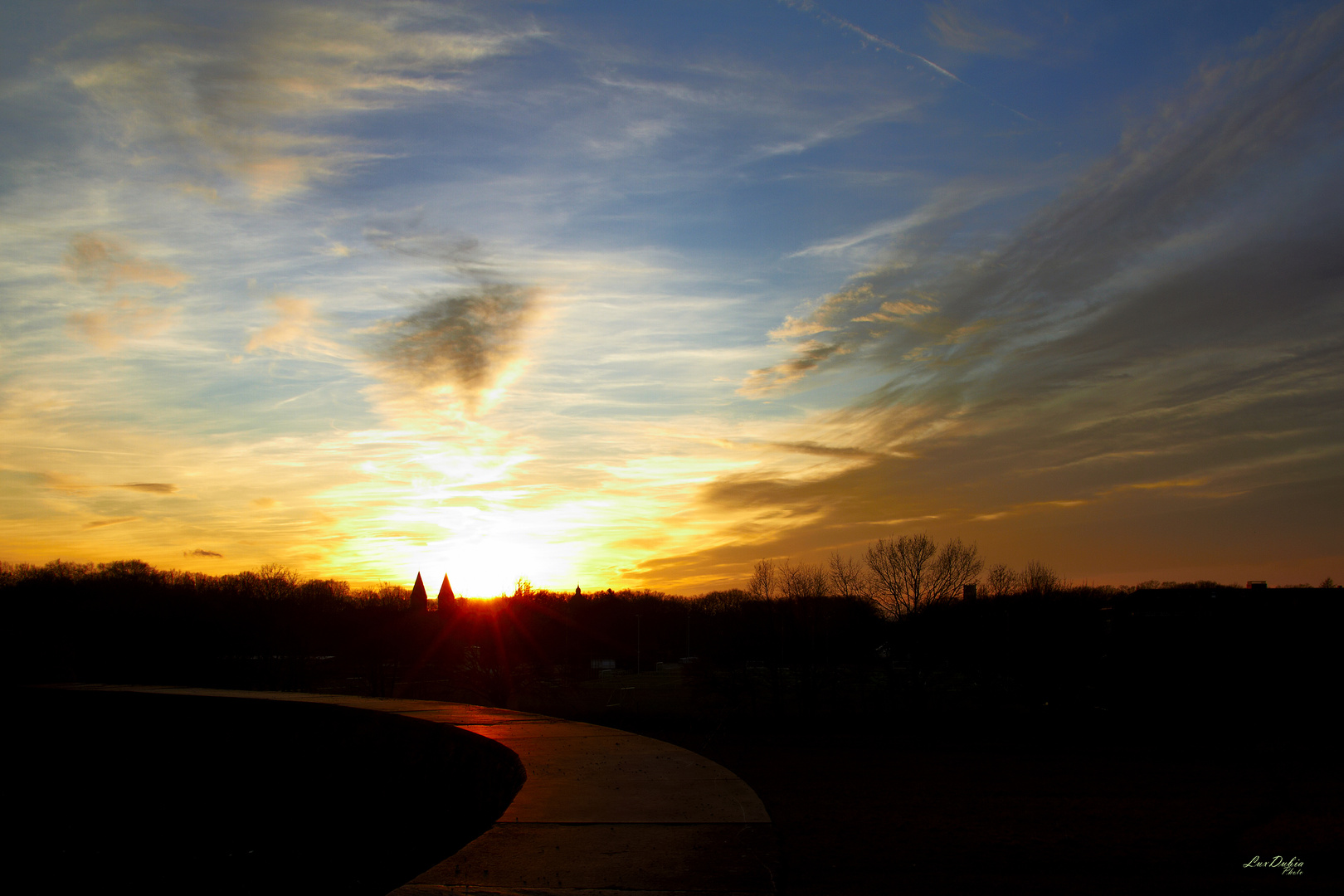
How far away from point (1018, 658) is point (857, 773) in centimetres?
3985

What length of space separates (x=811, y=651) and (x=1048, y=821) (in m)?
54.9

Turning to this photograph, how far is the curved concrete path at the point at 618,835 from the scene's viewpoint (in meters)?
4.79

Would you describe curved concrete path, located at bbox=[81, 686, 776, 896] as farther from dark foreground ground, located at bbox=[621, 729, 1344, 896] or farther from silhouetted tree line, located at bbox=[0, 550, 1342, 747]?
silhouetted tree line, located at bbox=[0, 550, 1342, 747]

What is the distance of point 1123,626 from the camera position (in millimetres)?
A: 47688

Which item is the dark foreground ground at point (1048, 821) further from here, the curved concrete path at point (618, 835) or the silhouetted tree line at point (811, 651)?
the silhouetted tree line at point (811, 651)

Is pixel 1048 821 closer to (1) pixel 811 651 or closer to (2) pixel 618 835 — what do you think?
(2) pixel 618 835

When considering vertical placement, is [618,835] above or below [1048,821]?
above

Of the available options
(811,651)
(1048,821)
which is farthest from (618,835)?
(811,651)

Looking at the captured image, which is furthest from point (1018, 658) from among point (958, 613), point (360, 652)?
point (360, 652)

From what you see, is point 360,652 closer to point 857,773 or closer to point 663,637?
point 857,773

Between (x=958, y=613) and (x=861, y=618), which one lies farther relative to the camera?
(x=861, y=618)

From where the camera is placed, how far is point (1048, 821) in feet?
→ 33.7

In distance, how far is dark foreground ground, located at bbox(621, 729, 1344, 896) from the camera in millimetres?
7262

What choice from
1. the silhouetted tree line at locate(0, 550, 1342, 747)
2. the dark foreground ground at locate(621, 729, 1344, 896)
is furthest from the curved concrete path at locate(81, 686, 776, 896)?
the silhouetted tree line at locate(0, 550, 1342, 747)
